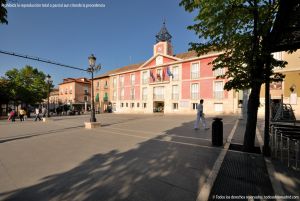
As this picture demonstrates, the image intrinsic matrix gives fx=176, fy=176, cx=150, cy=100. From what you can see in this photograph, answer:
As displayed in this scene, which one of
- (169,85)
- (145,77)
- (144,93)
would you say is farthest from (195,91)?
(145,77)

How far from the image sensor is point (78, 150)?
5.89 m

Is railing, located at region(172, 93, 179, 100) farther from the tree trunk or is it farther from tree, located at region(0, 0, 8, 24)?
tree, located at region(0, 0, 8, 24)

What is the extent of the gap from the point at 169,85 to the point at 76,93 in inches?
1161

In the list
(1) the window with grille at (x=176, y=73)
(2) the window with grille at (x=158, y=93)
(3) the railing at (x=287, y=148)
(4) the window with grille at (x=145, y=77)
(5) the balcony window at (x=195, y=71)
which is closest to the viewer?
(3) the railing at (x=287, y=148)

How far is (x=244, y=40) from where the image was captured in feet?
17.2

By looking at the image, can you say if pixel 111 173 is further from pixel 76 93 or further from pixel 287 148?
pixel 76 93

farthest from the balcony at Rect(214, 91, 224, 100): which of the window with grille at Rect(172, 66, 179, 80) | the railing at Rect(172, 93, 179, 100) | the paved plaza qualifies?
the paved plaza

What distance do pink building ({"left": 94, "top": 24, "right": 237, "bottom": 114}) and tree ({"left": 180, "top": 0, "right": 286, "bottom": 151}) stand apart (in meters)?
17.7

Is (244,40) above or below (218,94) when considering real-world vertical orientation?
above

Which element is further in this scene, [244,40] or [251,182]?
[244,40]

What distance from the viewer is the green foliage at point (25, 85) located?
2603 cm

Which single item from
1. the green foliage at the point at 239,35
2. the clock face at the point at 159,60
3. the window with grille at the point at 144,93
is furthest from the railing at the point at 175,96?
the green foliage at the point at 239,35

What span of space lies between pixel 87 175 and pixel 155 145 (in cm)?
296

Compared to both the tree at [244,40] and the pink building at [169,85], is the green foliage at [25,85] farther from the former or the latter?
the tree at [244,40]
